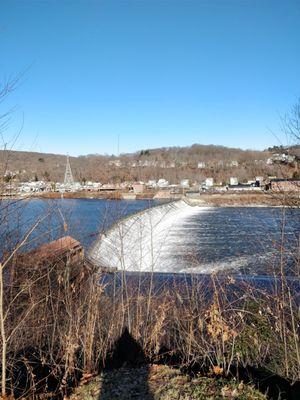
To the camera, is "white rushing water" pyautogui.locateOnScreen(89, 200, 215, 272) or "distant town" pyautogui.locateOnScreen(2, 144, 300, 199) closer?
"distant town" pyautogui.locateOnScreen(2, 144, 300, 199)

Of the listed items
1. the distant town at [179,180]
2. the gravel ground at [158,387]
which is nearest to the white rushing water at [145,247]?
the distant town at [179,180]

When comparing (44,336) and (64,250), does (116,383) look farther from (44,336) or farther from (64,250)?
(64,250)

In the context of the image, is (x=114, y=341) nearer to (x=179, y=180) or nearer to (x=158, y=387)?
(x=158, y=387)

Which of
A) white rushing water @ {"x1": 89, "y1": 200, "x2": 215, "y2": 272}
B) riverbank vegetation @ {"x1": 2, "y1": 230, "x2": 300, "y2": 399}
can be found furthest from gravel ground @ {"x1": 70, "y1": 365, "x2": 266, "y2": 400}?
white rushing water @ {"x1": 89, "y1": 200, "x2": 215, "y2": 272}

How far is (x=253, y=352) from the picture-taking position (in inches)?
177

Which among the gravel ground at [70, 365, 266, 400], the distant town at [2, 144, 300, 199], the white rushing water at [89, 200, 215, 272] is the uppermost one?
the distant town at [2, 144, 300, 199]

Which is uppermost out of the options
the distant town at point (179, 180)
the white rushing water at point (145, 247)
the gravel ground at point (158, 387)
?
the distant town at point (179, 180)

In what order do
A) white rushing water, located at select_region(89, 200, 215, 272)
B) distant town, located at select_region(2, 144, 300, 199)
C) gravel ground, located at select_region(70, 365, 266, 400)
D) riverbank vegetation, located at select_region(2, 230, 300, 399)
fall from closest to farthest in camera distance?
gravel ground, located at select_region(70, 365, 266, 400) < riverbank vegetation, located at select_region(2, 230, 300, 399) < distant town, located at select_region(2, 144, 300, 199) < white rushing water, located at select_region(89, 200, 215, 272)

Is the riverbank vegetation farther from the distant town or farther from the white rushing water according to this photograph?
the white rushing water

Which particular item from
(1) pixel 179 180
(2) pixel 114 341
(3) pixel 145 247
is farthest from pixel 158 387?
(1) pixel 179 180

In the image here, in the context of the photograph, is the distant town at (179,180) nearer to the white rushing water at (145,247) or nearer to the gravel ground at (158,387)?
the white rushing water at (145,247)

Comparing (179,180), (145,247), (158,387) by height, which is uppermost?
(179,180)

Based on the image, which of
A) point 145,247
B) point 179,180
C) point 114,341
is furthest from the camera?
point 179,180

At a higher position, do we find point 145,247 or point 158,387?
point 158,387
